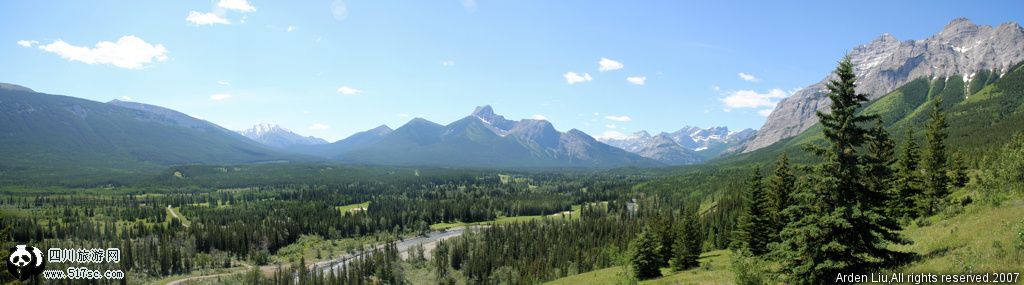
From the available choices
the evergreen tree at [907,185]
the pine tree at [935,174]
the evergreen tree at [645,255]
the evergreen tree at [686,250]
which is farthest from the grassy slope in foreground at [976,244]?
the evergreen tree at [686,250]

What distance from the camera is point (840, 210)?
85.7ft

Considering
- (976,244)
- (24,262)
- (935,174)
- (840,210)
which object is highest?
(935,174)

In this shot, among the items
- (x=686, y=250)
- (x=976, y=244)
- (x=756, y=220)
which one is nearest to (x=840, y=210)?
(x=976, y=244)

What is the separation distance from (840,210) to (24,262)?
205ft

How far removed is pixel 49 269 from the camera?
4584 inches

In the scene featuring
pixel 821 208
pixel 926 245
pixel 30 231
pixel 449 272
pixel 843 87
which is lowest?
pixel 449 272

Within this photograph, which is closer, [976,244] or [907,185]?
[976,244]

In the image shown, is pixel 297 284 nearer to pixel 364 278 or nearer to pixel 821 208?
pixel 364 278

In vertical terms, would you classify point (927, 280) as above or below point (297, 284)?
above

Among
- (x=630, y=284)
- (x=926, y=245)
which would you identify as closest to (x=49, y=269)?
(x=630, y=284)

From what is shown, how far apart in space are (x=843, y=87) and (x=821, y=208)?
7.03 m

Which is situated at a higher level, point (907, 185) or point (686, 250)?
point (907, 185)

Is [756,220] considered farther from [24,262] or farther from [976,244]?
[24,262]

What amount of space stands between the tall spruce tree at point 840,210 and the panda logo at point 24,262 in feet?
191
